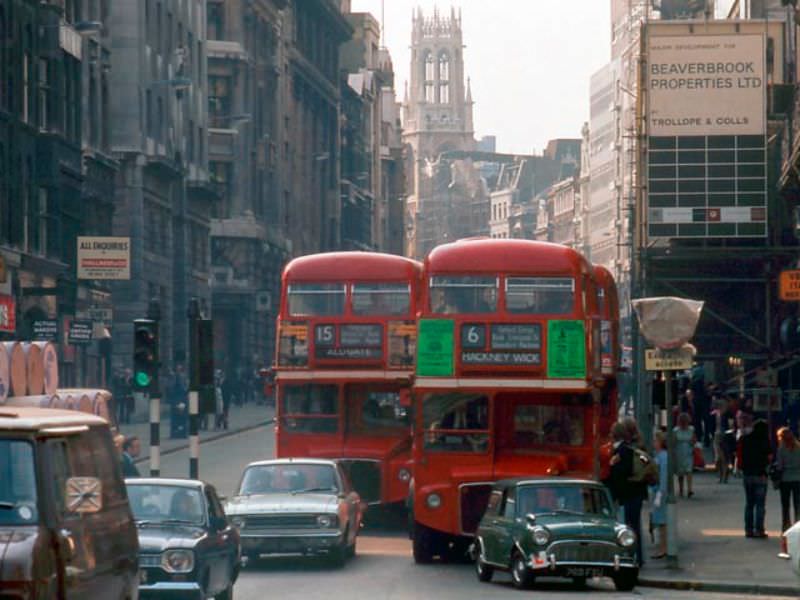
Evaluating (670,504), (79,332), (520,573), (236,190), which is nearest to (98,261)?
(79,332)

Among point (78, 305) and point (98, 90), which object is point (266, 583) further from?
point (98, 90)

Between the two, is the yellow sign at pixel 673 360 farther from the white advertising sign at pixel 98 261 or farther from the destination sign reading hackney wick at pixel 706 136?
the white advertising sign at pixel 98 261

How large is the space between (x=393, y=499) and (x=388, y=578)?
804 centimetres

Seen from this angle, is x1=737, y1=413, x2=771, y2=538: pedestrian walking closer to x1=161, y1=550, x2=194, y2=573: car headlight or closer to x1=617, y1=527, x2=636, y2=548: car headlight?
x1=617, y1=527, x2=636, y2=548: car headlight

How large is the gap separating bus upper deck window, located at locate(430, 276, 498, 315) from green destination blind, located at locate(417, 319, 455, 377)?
0.25m

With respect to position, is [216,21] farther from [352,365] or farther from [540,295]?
[540,295]

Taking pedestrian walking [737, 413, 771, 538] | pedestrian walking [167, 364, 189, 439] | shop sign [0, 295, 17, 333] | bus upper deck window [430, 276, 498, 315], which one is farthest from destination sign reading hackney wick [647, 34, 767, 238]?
bus upper deck window [430, 276, 498, 315]

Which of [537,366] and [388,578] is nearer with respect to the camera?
[388,578]

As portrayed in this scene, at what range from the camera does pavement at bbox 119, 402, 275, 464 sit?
190 feet

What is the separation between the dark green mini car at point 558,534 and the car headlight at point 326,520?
2477 mm

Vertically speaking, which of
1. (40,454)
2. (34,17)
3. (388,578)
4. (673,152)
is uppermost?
(34,17)

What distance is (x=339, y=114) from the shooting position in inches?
5551

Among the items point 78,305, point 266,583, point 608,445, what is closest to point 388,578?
point 266,583

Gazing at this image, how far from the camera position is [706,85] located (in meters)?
55.9
